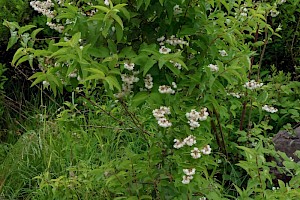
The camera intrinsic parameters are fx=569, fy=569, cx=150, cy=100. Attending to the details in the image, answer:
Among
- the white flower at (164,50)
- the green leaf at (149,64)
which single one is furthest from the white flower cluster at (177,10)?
the green leaf at (149,64)

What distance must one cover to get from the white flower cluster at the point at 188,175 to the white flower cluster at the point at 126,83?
16.7 inches

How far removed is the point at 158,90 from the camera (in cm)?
243

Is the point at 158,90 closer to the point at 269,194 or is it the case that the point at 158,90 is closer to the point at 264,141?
the point at 269,194

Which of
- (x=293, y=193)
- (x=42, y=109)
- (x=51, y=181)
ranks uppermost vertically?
(x=293, y=193)

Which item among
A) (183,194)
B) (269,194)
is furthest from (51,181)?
(269,194)

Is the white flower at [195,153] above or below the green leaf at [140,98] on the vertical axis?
below

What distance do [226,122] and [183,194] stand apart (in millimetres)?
1161

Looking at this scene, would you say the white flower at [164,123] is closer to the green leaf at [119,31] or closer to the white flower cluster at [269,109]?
the green leaf at [119,31]

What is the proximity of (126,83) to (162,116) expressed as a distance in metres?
0.22

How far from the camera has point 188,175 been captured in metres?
2.47

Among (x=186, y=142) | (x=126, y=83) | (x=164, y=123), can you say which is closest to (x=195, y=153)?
(x=186, y=142)

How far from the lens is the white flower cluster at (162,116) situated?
236 cm

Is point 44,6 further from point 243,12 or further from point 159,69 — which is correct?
point 243,12

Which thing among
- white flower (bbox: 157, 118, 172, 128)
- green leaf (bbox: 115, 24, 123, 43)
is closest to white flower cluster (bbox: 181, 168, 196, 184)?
white flower (bbox: 157, 118, 172, 128)
